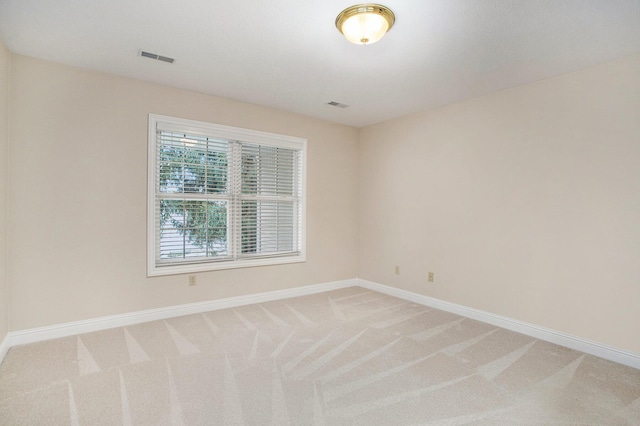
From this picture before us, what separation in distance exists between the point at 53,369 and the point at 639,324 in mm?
4545

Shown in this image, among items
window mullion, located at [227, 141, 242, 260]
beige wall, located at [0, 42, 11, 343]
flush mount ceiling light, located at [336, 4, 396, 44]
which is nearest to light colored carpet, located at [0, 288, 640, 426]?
beige wall, located at [0, 42, 11, 343]

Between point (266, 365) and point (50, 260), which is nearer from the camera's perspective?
point (266, 365)

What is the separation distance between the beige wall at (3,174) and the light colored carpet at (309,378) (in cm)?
35

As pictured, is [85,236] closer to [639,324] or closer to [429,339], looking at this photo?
[429,339]

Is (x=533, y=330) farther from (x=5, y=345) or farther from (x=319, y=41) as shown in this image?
(x=5, y=345)

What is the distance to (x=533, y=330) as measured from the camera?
3188mm

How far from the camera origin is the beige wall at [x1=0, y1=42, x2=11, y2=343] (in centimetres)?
262

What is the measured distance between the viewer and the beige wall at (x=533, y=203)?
8.86ft

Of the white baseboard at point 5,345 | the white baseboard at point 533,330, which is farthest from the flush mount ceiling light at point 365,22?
the white baseboard at point 5,345

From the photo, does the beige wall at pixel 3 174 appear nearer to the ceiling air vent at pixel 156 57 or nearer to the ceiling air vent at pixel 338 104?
the ceiling air vent at pixel 156 57

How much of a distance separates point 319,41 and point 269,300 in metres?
3.11

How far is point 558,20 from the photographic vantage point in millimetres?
2188

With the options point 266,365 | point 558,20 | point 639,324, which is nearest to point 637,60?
point 558,20

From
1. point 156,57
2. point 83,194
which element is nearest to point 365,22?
point 156,57
